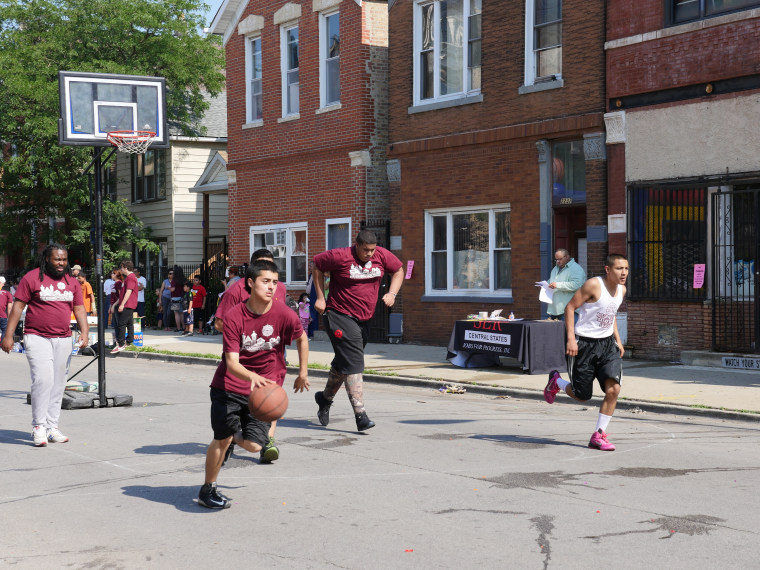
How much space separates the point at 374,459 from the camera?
8359 mm

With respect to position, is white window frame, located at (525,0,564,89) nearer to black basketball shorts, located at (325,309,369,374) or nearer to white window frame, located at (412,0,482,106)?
white window frame, located at (412,0,482,106)

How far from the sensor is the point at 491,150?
18.9m

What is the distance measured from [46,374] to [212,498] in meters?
3.37

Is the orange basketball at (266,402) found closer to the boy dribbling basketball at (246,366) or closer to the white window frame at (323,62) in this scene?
the boy dribbling basketball at (246,366)

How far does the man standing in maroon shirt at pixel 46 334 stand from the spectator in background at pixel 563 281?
8640 millimetres

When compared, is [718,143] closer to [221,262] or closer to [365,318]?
[365,318]

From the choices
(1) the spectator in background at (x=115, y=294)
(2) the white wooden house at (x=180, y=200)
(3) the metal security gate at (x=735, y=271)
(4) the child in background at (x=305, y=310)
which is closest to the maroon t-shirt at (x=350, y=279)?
(3) the metal security gate at (x=735, y=271)

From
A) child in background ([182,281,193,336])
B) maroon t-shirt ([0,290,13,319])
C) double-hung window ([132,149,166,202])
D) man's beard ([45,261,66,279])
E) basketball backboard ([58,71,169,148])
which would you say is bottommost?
child in background ([182,281,193,336])

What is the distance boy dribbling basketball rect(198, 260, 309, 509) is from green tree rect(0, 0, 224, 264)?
22714 millimetres

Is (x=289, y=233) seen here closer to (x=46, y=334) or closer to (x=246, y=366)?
(x=46, y=334)

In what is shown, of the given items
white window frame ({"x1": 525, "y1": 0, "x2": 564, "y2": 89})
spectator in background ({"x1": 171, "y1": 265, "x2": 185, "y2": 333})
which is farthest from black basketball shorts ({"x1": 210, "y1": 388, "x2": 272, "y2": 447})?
spectator in background ({"x1": 171, "y1": 265, "x2": 185, "y2": 333})

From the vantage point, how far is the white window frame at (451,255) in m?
19.2

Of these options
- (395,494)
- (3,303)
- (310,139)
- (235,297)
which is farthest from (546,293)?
(3,303)

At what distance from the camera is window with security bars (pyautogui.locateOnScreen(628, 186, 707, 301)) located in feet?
51.8
